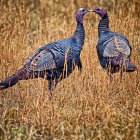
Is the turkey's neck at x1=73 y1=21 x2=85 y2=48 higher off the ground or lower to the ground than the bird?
higher

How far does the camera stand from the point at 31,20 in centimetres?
1153

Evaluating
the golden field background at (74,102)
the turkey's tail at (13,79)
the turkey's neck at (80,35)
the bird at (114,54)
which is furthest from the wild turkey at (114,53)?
the turkey's tail at (13,79)

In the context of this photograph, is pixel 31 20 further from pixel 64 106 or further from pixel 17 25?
pixel 64 106

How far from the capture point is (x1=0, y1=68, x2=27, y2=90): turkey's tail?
6.27 meters

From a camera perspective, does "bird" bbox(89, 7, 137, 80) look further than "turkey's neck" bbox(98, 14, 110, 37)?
No

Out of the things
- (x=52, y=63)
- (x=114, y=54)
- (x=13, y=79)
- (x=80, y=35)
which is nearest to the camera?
(x=13, y=79)

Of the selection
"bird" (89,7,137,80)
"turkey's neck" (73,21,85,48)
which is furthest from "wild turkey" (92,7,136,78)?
"turkey's neck" (73,21,85,48)

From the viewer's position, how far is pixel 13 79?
6344mm

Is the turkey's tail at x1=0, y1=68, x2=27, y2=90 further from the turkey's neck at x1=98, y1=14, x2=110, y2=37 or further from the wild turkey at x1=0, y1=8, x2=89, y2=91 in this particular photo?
Result: the turkey's neck at x1=98, y1=14, x2=110, y2=37

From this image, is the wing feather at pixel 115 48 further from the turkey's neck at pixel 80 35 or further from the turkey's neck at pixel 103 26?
the turkey's neck at pixel 103 26

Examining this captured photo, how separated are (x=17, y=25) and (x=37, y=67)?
9.62ft

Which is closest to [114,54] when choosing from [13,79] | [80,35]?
[80,35]

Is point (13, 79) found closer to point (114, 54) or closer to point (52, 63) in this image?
point (52, 63)

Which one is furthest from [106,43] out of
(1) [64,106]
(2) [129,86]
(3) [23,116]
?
(3) [23,116]
